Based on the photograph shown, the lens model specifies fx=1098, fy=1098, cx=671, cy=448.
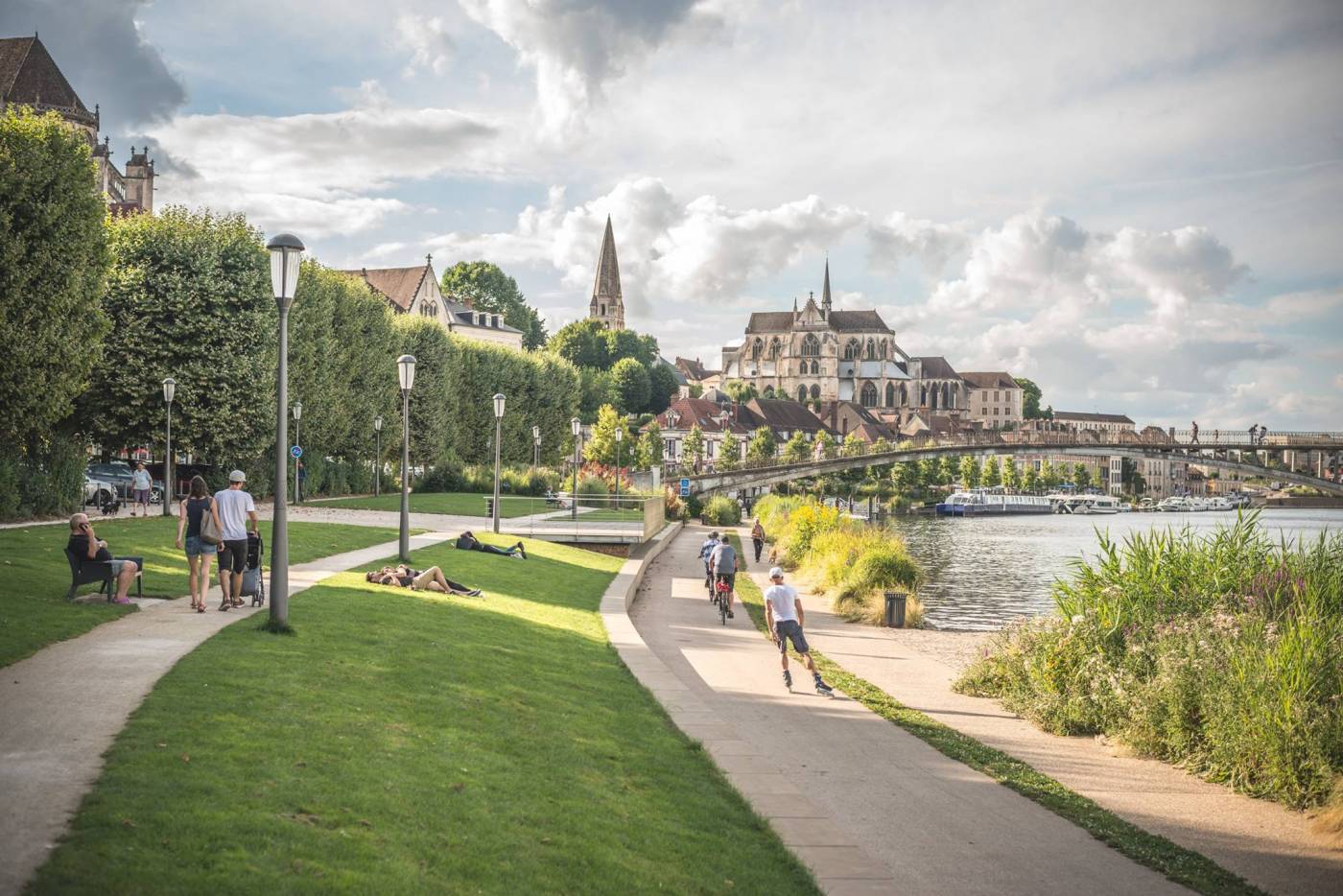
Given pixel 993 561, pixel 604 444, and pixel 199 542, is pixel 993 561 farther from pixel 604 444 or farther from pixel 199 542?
pixel 199 542

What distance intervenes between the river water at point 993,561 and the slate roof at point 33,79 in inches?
2333

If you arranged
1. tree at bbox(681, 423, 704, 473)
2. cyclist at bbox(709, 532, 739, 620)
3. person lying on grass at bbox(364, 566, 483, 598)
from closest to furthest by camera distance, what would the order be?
1. person lying on grass at bbox(364, 566, 483, 598)
2. cyclist at bbox(709, 532, 739, 620)
3. tree at bbox(681, 423, 704, 473)

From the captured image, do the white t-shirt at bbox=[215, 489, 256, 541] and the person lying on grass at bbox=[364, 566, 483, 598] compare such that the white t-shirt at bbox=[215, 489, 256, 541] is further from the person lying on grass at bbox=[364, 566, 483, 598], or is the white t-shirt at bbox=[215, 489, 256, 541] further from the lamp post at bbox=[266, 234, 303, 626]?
the person lying on grass at bbox=[364, 566, 483, 598]

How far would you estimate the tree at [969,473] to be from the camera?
15275cm

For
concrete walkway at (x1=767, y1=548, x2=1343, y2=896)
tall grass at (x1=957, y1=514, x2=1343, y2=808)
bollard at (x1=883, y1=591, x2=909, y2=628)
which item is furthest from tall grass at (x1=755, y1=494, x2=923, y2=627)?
tall grass at (x1=957, y1=514, x2=1343, y2=808)

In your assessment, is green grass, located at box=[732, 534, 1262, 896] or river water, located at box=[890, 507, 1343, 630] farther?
river water, located at box=[890, 507, 1343, 630]

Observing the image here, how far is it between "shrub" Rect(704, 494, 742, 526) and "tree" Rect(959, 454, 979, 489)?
8457 centimetres

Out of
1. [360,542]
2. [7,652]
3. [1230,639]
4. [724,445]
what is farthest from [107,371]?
[724,445]

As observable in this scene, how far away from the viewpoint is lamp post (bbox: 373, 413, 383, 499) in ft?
180

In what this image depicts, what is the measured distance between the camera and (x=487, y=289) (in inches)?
5177

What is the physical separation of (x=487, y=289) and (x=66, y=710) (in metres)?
125

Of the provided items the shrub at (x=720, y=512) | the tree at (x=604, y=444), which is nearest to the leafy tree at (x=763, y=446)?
the tree at (x=604, y=444)

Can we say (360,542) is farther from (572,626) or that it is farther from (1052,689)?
(1052,689)

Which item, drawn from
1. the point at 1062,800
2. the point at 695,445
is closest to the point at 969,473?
the point at 695,445
